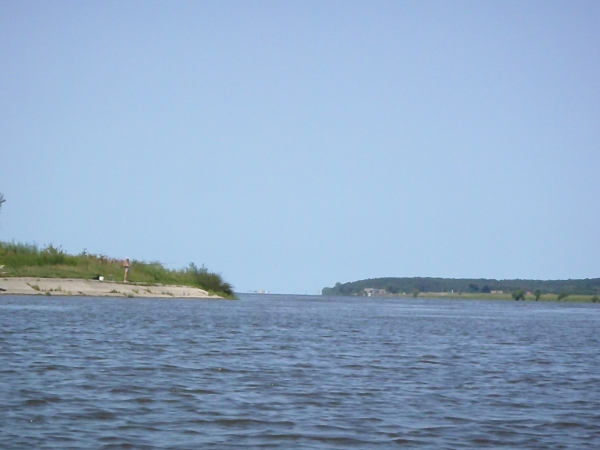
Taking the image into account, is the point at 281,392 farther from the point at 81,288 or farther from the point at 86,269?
the point at 86,269

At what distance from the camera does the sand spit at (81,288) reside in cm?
4478

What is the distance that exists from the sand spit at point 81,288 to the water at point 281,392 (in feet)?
72.3

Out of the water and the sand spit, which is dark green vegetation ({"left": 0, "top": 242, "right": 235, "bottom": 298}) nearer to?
the sand spit

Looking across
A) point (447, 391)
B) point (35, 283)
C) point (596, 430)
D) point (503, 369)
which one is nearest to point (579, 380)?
point (503, 369)

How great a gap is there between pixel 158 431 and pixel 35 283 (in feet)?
126

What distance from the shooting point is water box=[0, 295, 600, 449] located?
1013 cm

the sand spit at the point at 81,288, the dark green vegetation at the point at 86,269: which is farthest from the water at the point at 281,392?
the dark green vegetation at the point at 86,269

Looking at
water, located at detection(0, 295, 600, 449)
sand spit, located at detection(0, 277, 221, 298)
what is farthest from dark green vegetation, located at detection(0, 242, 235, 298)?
water, located at detection(0, 295, 600, 449)

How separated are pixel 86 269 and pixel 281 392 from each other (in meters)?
44.0

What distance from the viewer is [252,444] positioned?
9688 millimetres

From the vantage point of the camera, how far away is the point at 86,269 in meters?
55.4

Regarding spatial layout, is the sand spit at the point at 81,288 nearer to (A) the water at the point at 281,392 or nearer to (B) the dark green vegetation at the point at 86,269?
(B) the dark green vegetation at the point at 86,269

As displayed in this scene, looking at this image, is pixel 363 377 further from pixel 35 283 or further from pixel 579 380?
pixel 35 283

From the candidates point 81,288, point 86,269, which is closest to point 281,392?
point 81,288
